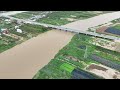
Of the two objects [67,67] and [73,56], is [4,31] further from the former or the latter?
[67,67]

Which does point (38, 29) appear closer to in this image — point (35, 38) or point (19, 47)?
point (35, 38)

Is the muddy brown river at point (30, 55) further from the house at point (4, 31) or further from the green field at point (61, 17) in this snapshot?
the green field at point (61, 17)

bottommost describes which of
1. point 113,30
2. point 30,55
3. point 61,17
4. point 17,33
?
point 30,55

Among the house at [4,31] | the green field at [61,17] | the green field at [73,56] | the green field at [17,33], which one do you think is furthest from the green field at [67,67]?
the green field at [61,17]

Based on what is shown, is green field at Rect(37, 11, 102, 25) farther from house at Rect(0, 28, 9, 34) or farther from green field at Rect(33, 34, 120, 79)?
green field at Rect(33, 34, 120, 79)

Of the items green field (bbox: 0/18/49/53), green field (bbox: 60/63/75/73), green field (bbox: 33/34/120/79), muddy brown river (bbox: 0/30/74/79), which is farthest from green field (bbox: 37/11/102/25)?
green field (bbox: 60/63/75/73)

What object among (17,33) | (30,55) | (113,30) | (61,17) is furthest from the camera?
(61,17)

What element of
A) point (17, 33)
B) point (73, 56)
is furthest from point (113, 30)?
point (17, 33)
